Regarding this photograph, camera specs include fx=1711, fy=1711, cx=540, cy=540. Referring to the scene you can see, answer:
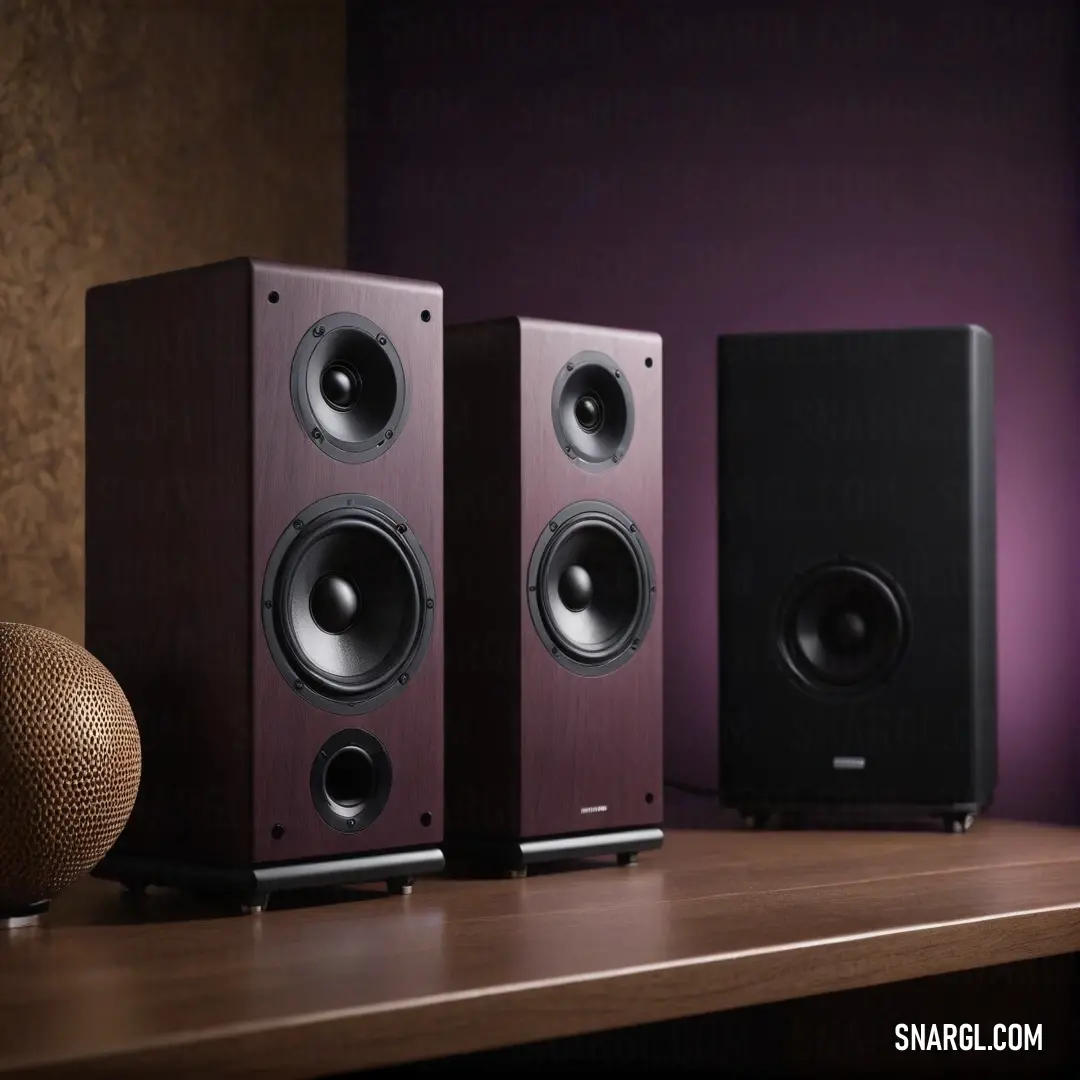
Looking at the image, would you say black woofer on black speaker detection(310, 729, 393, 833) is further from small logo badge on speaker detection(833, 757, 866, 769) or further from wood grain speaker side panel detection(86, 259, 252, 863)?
small logo badge on speaker detection(833, 757, 866, 769)

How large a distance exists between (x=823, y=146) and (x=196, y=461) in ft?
2.98

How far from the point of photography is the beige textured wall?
1557 millimetres

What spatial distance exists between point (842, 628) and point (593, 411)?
37cm

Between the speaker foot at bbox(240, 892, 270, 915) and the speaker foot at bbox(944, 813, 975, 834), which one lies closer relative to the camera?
the speaker foot at bbox(240, 892, 270, 915)

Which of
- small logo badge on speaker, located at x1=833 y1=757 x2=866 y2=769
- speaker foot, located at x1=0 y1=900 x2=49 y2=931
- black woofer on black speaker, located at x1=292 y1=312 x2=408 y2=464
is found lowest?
speaker foot, located at x1=0 y1=900 x2=49 y2=931

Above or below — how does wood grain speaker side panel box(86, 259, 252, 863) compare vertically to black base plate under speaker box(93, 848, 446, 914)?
above

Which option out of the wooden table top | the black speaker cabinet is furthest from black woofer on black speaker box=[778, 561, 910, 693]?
the wooden table top

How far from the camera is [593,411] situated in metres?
1.33

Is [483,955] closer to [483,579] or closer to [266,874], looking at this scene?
[266,874]

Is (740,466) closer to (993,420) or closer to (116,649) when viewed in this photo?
(993,420)

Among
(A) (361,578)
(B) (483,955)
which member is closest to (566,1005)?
(B) (483,955)

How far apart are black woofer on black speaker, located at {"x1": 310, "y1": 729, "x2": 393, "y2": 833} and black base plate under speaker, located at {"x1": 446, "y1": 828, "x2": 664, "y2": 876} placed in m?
0.14

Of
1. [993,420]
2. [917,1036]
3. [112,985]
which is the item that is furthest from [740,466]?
[112,985]

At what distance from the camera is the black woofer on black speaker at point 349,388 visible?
3.62 feet
